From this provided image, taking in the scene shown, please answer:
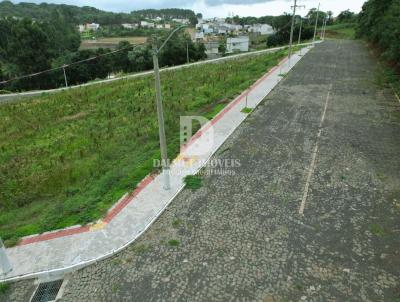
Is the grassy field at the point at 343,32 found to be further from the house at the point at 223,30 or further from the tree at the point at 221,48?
the house at the point at 223,30

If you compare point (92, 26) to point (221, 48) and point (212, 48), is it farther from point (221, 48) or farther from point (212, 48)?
point (221, 48)

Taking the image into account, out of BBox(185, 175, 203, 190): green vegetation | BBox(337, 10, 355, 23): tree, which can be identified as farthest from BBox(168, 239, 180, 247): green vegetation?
BBox(337, 10, 355, 23): tree

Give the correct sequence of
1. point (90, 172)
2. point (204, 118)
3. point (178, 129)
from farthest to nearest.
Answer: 1. point (204, 118)
2. point (178, 129)
3. point (90, 172)

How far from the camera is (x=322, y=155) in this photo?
1030 centimetres

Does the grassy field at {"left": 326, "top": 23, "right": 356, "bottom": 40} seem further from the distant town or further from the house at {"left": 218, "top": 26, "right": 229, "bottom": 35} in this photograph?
the house at {"left": 218, "top": 26, "right": 229, "bottom": 35}

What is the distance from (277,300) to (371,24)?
140ft

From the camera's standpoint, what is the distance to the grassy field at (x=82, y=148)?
7.82m

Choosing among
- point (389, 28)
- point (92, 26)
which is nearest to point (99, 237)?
point (389, 28)

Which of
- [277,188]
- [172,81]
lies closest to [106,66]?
[172,81]

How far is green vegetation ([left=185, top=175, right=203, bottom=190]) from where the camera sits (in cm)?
871

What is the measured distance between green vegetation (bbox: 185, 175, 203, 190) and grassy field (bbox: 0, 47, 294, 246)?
139cm

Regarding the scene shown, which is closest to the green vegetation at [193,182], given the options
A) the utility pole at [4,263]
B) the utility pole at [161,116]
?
the utility pole at [161,116]

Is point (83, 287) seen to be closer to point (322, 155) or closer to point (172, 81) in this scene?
point (322, 155)

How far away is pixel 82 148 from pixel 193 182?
5.42 meters
